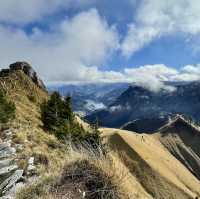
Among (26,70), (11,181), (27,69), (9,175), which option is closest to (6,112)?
(9,175)

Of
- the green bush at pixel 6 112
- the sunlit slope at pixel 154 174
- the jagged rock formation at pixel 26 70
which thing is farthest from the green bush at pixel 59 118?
the sunlit slope at pixel 154 174

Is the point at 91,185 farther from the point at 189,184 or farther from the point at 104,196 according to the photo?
the point at 189,184

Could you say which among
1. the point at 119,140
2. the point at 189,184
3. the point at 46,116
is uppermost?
the point at 46,116

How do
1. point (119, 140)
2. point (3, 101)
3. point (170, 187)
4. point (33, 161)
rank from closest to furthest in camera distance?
point (33, 161) → point (3, 101) → point (170, 187) → point (119, 140)

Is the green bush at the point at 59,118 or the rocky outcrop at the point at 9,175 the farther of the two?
the green bush at the point at 59,118

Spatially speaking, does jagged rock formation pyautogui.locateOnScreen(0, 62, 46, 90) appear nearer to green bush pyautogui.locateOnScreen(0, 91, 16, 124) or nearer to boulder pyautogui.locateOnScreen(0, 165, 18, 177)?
green bush pyautogui.locateOnScreen(0, 91, 16, 124)

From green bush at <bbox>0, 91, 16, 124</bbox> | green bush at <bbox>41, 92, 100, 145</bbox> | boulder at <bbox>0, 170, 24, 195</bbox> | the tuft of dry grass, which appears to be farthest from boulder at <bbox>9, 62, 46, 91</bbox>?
the tuft of dry grass

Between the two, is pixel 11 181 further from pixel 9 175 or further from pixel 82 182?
pixel 82 182

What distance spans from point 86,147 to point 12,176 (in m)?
1.95

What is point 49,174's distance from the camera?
23.5 ft

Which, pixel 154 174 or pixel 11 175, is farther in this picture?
pixel 154 174

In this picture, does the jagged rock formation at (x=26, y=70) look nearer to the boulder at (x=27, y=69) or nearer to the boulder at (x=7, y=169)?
the boulder at (x=27, y=69)

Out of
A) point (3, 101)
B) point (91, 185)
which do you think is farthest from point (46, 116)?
point (91, 185)

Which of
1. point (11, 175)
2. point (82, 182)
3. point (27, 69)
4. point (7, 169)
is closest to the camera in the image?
point (82, 182)
